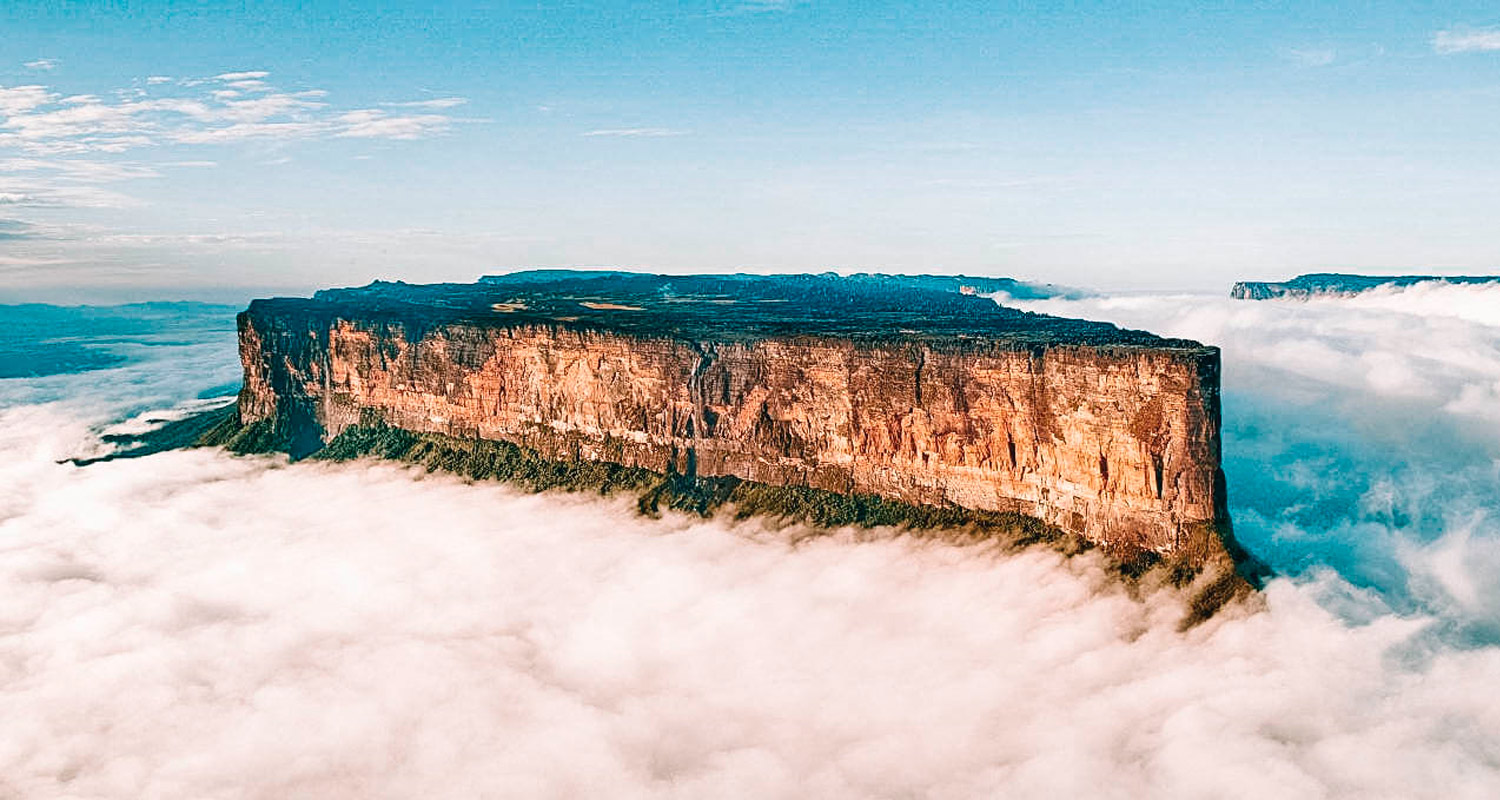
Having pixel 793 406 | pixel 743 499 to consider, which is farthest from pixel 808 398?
pixel 743 499

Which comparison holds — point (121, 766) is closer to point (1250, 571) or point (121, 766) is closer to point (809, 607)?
point (809, 607)

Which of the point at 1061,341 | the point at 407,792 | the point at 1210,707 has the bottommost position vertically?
the point at 407,792

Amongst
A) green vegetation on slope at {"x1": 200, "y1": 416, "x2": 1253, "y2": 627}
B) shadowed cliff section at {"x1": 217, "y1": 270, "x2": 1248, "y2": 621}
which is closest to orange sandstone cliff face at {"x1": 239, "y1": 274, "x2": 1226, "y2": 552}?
shadowed cliff section at {"x1": 217, "y1": 270, "x2": 1248, "y2": 621}

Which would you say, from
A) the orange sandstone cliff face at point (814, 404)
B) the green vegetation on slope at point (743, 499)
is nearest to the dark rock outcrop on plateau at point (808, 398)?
the orange sandstone cliff face at point (814, 404)

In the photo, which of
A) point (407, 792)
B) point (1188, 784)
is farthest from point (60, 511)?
point (1188, 784)

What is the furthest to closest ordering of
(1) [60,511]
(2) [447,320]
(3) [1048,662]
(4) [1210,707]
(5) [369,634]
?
(2) [447,320]
(1) [60,511]
(5) [369,634]
(3) [1048,662]
(4) [1210,707]

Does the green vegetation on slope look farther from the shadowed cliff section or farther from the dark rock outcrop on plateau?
the dark rock outcrop on plateau

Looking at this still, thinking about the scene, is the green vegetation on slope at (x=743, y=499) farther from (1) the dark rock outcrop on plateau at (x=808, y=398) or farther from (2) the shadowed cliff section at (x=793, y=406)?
(1) the dark rock outcrop on plateau at (x=808, y=398)
